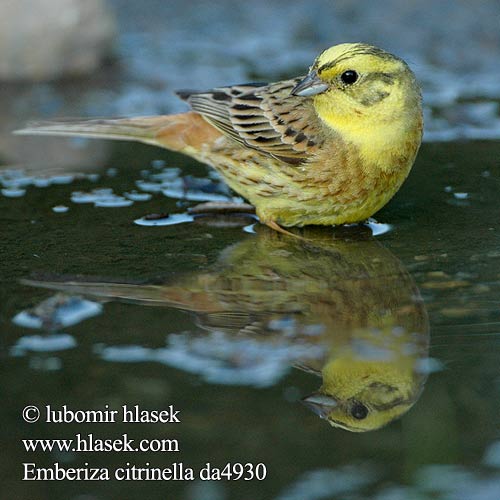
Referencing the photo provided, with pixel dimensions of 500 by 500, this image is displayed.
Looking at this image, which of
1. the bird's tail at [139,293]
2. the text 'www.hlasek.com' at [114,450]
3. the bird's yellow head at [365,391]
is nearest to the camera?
the text 'www.hlasek.com' at [114,450]

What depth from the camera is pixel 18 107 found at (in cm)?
810

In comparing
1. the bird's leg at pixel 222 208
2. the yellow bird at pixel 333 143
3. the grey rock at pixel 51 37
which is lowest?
the bird's leg at pixel 222 208

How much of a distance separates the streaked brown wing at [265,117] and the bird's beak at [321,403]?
7.19 ft

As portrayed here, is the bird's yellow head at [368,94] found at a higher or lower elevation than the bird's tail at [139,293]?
higher

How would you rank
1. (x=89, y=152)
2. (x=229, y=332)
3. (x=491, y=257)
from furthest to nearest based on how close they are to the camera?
(x=89, y=152) → (x=491, y=257) → (x=229, y=332)

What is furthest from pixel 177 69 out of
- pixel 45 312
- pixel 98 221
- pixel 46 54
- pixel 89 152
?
pixel 45 312

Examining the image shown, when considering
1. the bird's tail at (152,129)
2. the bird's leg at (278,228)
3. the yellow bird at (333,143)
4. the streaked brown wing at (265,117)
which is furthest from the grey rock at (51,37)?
the bird's leg at (278,228)

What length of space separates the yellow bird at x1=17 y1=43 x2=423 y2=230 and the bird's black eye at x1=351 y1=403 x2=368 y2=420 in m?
1.98

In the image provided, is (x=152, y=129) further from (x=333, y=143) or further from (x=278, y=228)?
(x=333, y=143)

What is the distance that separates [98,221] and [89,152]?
1.45 meters

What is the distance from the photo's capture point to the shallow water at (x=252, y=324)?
3.38 m

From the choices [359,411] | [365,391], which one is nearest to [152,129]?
[365,391]

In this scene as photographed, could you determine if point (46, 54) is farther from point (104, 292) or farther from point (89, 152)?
point (104, 292)

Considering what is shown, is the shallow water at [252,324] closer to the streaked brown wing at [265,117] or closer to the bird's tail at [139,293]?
the bird's tail at [139,293]
